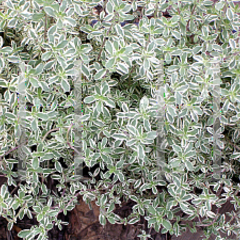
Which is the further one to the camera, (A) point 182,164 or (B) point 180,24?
(B) point 180,24

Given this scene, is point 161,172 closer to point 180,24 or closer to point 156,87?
point 156,87

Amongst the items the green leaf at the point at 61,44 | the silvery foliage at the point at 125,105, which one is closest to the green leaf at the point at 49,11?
the silvery foliage at the point at 125,105

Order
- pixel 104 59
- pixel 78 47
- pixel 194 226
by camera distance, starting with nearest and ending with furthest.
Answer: pixel 78 47 → pixel 104 59 → pixel 194 226

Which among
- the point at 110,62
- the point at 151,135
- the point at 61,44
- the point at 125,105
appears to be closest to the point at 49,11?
the point at 61,44

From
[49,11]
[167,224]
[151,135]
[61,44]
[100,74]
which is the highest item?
[49,11]

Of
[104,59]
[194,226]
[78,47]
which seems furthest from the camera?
[194,226]

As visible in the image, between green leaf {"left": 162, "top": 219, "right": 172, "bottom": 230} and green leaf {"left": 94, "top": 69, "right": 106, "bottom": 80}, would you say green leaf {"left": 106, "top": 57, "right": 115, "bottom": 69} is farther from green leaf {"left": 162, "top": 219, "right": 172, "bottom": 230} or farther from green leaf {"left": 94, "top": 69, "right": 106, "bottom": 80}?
green leaf {"left": 162, "top": 219, "right": 172, "bottom": 230}

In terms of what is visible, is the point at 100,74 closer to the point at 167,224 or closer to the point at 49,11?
the point at 49,11

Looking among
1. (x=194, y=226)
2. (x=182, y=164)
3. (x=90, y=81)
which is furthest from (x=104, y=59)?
(x=194, y=226)

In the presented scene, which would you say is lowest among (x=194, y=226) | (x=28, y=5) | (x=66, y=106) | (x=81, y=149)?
(x=194, y=226)
